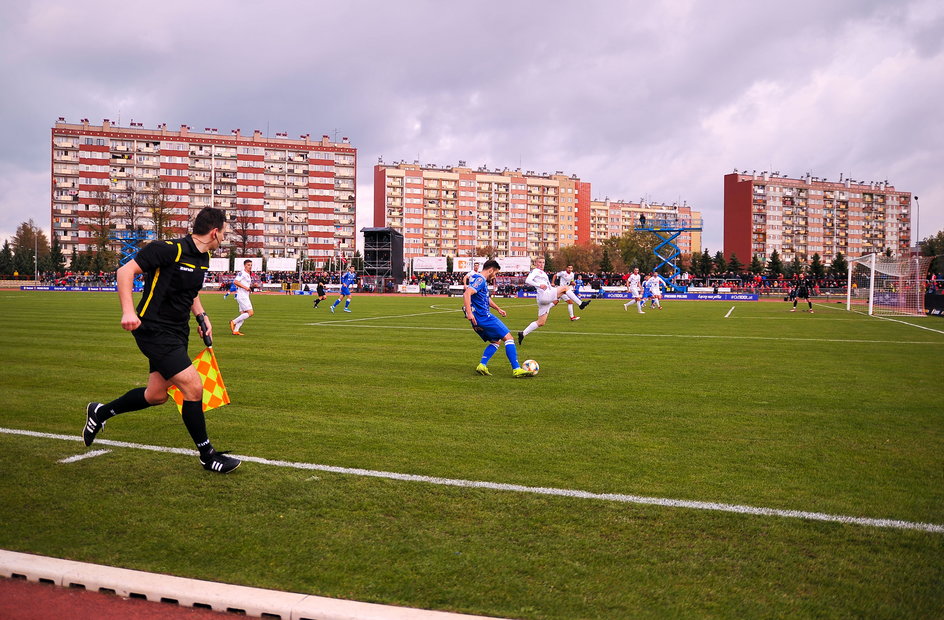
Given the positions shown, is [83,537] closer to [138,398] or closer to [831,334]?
[138,398]

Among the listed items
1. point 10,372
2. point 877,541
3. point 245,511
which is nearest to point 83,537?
point 245,511

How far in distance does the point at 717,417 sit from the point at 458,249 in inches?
5776

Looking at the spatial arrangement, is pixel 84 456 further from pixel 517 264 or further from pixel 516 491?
pixel 517 264

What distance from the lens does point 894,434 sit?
6910 millimetres

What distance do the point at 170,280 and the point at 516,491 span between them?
318 centimetres

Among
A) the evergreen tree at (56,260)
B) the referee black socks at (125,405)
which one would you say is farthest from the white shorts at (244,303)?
the evergreen tree at (56,260)

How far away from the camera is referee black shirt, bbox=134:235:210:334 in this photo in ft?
16.8

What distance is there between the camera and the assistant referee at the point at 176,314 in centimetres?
516

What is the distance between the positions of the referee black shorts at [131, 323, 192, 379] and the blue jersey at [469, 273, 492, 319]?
6.55 meters

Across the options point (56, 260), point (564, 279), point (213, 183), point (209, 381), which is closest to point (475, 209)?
point (213, 183)

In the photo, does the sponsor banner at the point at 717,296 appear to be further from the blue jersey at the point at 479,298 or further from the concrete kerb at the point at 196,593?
the concrete kerb at the point at 196,593

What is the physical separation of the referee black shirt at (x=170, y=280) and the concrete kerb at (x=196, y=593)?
2.05 metres

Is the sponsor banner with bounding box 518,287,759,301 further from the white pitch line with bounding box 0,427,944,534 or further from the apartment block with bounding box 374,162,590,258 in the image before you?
the apartment block with bounding box 374,162,590,258

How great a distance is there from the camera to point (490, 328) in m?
11.3
